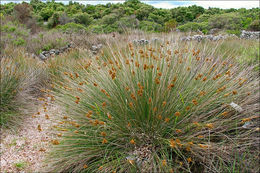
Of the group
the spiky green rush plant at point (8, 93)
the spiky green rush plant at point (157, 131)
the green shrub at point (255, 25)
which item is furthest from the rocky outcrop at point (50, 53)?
the green shrub at point (255, 25)

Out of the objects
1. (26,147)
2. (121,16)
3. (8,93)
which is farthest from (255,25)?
(26,147)

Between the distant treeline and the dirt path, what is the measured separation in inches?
436

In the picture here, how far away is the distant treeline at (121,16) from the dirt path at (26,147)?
11.1m

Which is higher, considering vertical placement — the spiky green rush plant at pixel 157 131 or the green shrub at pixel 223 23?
the green shrub at pixel 223 23

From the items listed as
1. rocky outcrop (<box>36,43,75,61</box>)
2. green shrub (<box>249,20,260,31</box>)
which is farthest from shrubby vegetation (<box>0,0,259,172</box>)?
green shrub (<box>249,20,260,31</box>)

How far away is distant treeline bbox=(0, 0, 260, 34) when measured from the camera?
48.6 feet

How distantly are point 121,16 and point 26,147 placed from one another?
16.2m

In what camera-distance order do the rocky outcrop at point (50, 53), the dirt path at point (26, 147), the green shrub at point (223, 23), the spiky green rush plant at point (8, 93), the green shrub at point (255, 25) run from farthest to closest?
1. the green shrub at point (255, 25)
2. the green shrub at point (223, 23)
3. the rocky outcrop at point (50, 53)
4. the spiky green rush plant at point (8, 93)
5. the dirt path at point (26, 147)

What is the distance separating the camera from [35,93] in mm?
4629

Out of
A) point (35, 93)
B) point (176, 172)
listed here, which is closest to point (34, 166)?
point (176, 172)

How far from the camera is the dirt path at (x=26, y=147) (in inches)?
102

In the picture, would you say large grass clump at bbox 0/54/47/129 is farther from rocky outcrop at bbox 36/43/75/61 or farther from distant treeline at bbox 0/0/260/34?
Result: distant treeline at bbox 0/0/260/34

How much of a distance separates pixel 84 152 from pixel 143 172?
1.92ft

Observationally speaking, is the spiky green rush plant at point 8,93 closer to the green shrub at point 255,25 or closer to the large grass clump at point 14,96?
the large grass clump at point 14,96
